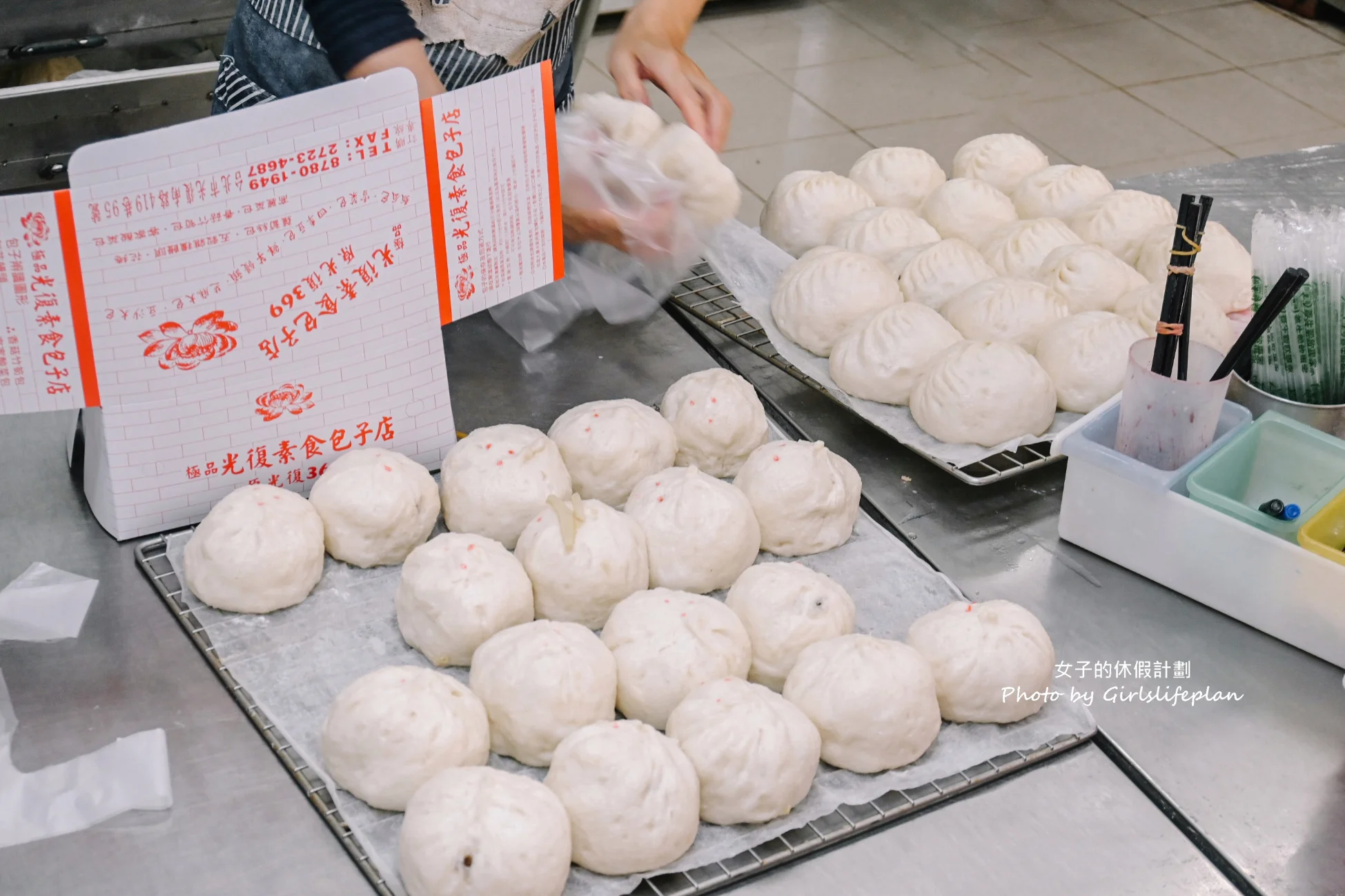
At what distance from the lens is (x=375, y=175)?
58.7 inches

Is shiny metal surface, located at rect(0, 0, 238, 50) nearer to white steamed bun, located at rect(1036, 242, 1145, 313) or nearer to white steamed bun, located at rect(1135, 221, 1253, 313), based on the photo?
white steamed bun, located at rect(1036, 242, 1145, 313)

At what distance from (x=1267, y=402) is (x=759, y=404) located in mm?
660

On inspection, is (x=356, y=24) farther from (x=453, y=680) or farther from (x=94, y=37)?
(x=94, y=37)

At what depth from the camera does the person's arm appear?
1.60m

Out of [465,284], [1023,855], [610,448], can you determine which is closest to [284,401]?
[465,284]

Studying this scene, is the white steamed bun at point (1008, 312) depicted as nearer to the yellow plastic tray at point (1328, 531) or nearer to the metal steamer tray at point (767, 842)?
the yellow plastic tray at point (1328, 531)

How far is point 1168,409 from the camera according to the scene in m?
1.52

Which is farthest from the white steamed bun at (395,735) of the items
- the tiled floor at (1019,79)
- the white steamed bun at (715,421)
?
the tiled floor at (1019,79)

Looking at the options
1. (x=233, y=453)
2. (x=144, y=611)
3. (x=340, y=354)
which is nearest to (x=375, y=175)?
(x=340, y=354)

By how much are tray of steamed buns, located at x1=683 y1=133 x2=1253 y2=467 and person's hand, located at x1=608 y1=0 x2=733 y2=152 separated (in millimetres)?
224

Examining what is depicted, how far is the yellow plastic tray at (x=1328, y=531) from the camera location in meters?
1.38

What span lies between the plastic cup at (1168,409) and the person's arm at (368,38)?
937 millimetres

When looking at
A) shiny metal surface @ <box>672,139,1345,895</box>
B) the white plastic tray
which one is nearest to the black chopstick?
the white plastic tray

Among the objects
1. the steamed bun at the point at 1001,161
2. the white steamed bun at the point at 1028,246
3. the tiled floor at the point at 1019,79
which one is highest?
the steamed bun at the point at 1001,161
